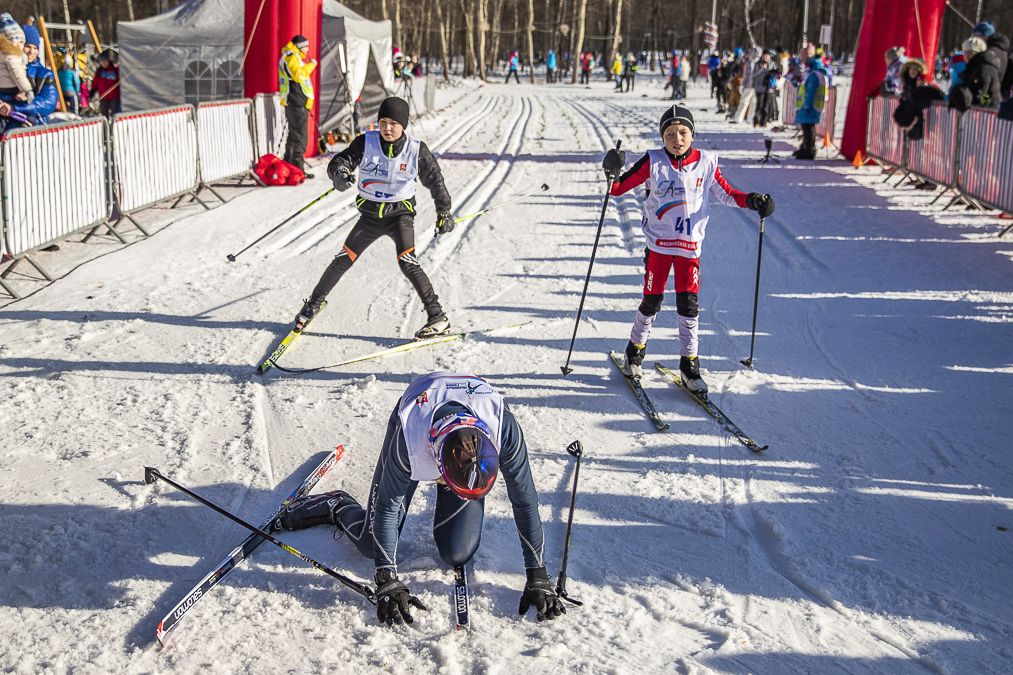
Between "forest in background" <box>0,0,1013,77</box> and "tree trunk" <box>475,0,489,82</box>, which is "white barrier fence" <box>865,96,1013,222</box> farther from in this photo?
"tree trunk" <box>475,0,489,82</box>

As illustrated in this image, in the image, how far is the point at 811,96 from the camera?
46.1 ft

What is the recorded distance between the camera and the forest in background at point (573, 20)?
45812 millimetres

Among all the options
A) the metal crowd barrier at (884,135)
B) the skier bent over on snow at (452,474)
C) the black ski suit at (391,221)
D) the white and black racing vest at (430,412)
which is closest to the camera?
the skier bent over on snow at (452,474)

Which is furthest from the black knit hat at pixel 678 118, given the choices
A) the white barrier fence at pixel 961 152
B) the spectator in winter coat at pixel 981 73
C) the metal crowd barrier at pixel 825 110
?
the metal crowd barrier at pixel 825 110

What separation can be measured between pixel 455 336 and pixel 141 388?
7.20 feet

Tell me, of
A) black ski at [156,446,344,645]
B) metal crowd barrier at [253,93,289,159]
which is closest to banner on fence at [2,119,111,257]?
metal crowd barrier at [253,93,289,159]

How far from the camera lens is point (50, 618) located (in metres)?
3.21

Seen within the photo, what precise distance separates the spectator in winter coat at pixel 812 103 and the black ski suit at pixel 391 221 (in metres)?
10.1

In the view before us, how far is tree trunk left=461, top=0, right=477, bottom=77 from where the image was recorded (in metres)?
45.9

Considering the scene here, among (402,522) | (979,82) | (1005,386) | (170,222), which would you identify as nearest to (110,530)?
(402,522)

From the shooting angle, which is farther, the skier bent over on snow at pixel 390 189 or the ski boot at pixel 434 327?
the ski boot at pixel 434 327

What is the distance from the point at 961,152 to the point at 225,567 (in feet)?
31.8

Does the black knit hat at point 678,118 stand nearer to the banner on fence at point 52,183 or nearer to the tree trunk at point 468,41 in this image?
the banner on fence at point 52,183

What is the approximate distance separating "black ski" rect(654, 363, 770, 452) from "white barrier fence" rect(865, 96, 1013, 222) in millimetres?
5092
